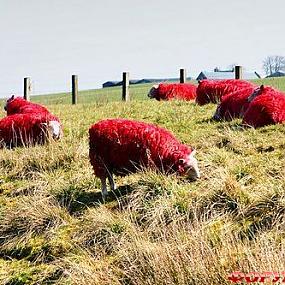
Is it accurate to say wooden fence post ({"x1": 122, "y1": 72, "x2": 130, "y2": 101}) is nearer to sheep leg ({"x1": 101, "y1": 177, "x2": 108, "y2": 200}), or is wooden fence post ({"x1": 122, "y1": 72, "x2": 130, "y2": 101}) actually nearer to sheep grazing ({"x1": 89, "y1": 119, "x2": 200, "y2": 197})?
sheep grazing ({"x1": 89, "y1": 119, "x2": 200, "y2": 197})

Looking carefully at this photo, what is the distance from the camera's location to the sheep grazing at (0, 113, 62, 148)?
9680mm

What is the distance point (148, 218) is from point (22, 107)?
7.90 meters

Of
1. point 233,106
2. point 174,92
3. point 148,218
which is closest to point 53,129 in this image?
point 233,106

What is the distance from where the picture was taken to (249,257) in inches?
147

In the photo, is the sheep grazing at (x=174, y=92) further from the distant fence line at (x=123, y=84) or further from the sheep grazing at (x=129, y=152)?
the sheep grazing at (x=129, y=152)

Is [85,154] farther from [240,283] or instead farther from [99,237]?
[240,283]

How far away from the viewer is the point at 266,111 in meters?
8.76

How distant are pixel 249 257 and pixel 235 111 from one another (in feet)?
21.3

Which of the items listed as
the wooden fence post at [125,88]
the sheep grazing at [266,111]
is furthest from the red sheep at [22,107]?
the wooden fence post at [125,88]

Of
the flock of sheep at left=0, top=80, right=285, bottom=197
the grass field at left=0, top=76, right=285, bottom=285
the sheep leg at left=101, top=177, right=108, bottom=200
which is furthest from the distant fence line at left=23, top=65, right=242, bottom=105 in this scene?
the sheep leg at left=101, top=177, right=108, bottom=200

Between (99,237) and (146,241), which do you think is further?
(99,237)

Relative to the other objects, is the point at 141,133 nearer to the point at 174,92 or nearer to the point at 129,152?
the point at 129,152

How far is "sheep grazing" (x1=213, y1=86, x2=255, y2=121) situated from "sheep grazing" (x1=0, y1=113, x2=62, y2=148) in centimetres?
292

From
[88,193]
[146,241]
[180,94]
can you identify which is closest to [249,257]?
[146,241]
